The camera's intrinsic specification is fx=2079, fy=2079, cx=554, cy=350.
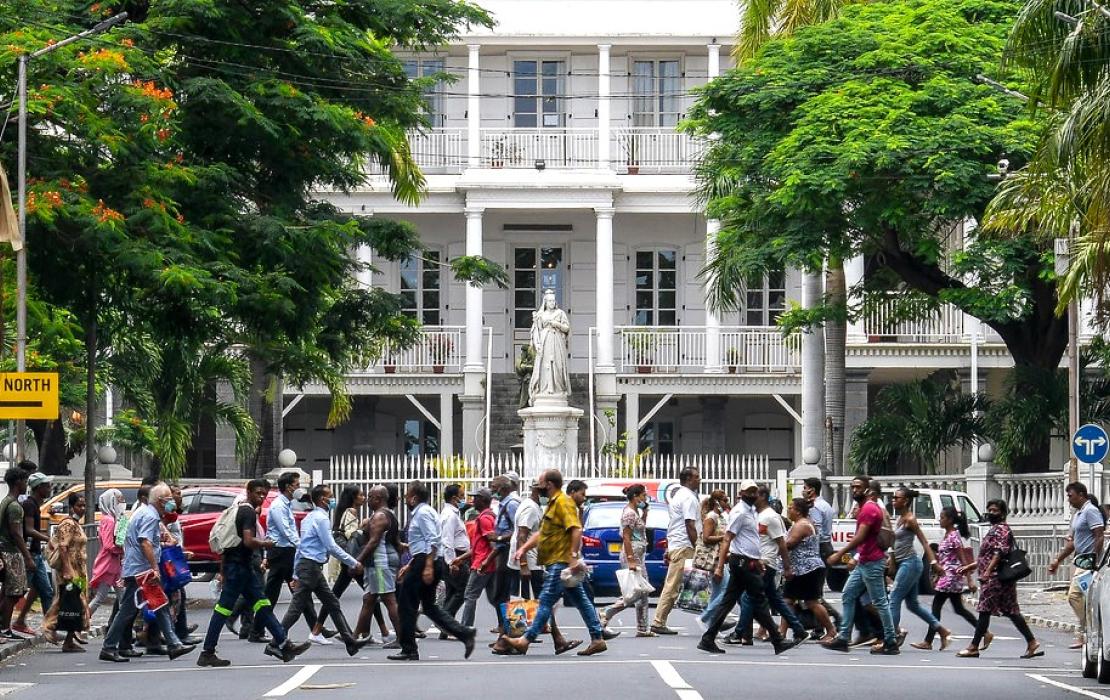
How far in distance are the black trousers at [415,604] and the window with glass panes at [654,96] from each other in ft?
92.0

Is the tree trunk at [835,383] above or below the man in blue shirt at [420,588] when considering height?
above

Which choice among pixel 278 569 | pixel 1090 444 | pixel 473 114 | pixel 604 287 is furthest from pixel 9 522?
pixel 473 114

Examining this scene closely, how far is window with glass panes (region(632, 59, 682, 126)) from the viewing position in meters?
44.7

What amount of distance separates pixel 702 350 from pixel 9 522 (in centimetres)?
2575

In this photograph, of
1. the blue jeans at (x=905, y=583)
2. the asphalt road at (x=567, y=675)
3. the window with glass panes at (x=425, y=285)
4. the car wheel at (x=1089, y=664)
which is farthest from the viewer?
the window with glass panes at (x=425, y=285)

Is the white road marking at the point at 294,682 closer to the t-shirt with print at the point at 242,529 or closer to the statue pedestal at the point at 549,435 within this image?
the t-shirt with print at the point at 242,529

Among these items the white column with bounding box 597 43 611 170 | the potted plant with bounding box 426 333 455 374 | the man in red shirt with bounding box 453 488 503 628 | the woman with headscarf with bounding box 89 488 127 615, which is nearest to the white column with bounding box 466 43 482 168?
the white column with bounding box 597 43 611 170

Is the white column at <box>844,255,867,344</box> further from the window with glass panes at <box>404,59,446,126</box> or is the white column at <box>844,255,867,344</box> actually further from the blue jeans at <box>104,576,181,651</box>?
the blue jeans at <box>104,576,181,651</box>

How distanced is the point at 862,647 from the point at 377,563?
4.68m

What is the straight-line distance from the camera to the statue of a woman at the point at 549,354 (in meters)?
36.2

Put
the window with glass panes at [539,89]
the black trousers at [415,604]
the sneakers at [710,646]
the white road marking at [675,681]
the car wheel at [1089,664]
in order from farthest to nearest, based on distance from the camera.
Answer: the window with glass panes at [539,89], the sneakers at [710,646], the black trousers at [415,604], the car wheel at [1089,664], the white road marking at [675,681]

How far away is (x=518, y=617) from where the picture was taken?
59.9ft

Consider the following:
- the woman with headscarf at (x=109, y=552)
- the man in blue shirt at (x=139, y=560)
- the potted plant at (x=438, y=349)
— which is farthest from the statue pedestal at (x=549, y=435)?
the man in blue shirt at (x=139, y=560)

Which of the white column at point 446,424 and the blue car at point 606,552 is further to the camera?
the white column at point 446,424
